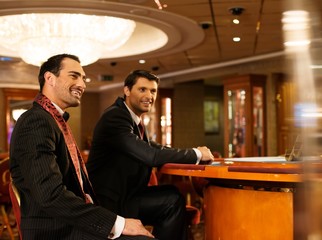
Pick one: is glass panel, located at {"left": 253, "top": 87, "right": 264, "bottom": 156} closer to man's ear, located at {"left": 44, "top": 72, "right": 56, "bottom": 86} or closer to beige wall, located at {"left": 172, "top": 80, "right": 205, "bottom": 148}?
beige wall, located at {"left": 172, "top": 80, "right": 205, "bottom": 148}

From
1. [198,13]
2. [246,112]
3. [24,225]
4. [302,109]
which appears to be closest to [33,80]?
[246,112]

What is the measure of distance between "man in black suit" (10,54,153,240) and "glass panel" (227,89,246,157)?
6796 millimetres

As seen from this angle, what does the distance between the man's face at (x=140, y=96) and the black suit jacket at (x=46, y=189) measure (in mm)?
843

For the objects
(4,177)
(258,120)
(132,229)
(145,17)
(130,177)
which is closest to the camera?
(132,229)

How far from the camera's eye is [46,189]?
1556 millimetres

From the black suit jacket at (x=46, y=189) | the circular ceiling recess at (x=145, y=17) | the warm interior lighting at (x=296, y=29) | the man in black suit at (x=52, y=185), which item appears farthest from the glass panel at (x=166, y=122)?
the warm interior lighting at (x=296, y=29)

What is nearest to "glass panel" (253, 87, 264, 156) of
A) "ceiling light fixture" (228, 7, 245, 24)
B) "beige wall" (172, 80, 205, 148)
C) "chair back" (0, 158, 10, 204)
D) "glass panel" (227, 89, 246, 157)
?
"glass panel" (227, 89, 246, 157)

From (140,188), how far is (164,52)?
5.67 m

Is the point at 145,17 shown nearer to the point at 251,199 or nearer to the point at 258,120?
the point at 251,199

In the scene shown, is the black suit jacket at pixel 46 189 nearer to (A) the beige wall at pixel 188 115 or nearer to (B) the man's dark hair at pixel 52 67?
(B) the man's dark hair at pixel 52 67

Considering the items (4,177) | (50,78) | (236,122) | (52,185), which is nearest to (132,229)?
(52,185)

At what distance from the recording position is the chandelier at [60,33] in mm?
5555

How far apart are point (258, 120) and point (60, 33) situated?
4.47 meters

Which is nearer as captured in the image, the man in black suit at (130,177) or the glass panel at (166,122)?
the man in black suit at (130,177)
